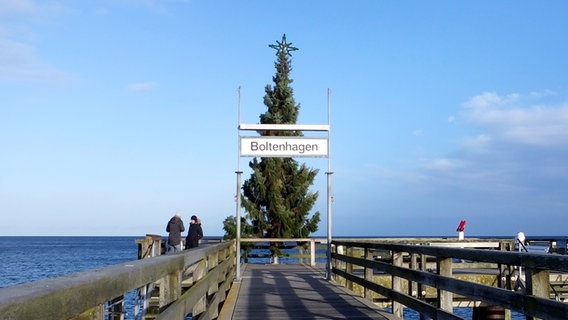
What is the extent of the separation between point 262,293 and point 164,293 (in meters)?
8.39

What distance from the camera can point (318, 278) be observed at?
17.7 meters

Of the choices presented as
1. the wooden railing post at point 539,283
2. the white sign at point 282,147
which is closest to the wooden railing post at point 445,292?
the wooden railing post at point 539,283

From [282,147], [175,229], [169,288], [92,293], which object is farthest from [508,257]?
[175,229]

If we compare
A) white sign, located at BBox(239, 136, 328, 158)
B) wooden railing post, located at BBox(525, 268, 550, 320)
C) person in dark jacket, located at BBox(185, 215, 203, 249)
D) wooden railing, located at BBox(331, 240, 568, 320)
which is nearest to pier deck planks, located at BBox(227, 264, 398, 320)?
wooden railing, located at BBox(331, 240, 568, 320)

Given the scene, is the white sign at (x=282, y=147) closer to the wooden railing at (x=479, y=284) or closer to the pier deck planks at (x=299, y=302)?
the pier deck planks at (x=299, y=302)

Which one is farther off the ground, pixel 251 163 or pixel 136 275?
pixel 251 163

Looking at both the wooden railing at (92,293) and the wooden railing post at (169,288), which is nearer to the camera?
the wooden railing at (92,293)

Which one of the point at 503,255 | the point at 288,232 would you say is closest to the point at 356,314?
the point at 503,255

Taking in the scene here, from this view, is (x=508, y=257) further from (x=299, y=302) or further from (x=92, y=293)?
(x=299, y=302)

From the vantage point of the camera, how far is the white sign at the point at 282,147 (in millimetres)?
16562

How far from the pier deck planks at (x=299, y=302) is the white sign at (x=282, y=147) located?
9.86ft

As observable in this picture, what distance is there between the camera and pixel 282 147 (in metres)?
16.6

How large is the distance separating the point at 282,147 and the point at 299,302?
18.3 feet

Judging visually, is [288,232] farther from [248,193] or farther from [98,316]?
[98,316]
